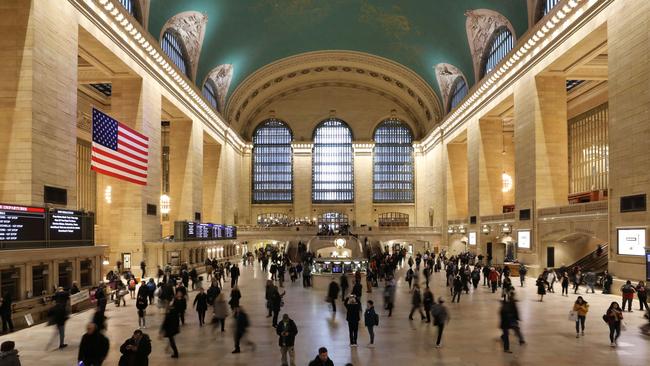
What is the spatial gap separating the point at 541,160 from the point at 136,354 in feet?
73.9

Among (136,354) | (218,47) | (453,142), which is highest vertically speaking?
(218,47)

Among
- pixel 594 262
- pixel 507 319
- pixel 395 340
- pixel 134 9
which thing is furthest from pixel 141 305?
pixel 594 262

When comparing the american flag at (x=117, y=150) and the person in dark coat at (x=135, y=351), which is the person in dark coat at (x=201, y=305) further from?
the american flag at (x=117, y=150)

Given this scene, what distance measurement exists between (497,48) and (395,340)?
24269mm

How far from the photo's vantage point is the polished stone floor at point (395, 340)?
30.2 ft

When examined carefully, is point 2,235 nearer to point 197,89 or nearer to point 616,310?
point 616,310

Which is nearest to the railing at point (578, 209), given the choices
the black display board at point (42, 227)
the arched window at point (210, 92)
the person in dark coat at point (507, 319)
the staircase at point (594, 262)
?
the staircase at point (594, 262)

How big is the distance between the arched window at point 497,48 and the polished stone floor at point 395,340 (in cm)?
1781

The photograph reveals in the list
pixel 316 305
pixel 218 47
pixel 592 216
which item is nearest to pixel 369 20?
pixel 218 47

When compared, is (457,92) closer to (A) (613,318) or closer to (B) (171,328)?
(A) (613,318)

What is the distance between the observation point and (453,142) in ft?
139

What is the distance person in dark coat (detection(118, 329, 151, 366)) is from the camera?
668 centimetres

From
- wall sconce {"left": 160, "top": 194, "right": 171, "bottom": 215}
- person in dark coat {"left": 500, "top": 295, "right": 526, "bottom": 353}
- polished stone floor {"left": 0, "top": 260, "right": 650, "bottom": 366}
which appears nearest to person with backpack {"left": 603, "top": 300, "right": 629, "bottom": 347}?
polished stone floor {"left": 0, "top": 260, "right": 650, "bottom": 366}

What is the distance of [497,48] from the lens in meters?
30.8
